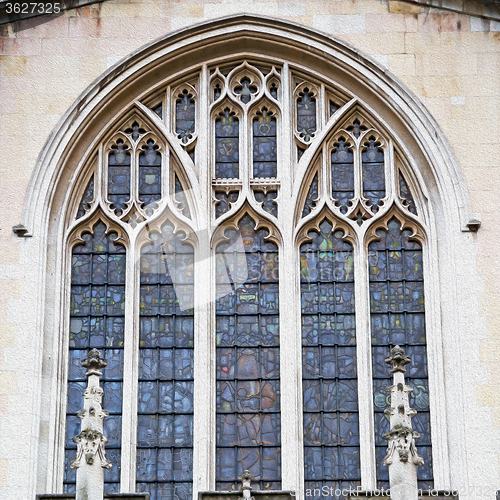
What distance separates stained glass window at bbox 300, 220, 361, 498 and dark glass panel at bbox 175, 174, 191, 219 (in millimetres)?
1553

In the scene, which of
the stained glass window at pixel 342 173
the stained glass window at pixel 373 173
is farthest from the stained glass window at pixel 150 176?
the stained glass window at pixel 373 173

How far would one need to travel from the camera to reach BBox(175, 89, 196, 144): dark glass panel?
1877 centimetres

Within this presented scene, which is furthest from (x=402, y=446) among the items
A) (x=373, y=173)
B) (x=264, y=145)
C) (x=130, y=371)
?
(x=264, y=145)

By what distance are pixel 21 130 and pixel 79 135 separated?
73cm

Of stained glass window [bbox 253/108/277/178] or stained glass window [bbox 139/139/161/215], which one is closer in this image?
stained glass window [bbox 139/139/161/215]

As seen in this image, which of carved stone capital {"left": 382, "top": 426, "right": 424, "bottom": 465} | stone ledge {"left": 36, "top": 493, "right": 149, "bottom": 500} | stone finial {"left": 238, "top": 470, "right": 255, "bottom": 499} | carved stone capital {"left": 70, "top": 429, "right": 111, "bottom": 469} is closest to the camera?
carved stone capital {"left": 382, "top": 426, "right": 424, "bottom": 465}

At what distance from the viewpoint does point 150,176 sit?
61.1 ft

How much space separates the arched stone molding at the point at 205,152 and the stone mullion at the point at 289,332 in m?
0.07

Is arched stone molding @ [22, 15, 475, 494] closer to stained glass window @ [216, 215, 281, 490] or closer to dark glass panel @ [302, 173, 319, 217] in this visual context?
dark glass panel @ [302, 173, 319, 217]

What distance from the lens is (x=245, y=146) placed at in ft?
61.1

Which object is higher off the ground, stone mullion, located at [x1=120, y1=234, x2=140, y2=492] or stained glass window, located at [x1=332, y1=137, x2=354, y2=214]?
stained glass window, located at [x1=332, y1=137, x2=354, y2=214]

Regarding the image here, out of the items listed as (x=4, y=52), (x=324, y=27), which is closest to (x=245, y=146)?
(x=324, y=27)

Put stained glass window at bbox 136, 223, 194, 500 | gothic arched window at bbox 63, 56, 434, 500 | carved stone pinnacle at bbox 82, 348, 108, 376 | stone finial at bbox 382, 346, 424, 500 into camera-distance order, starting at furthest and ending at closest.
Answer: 1. gothic arched window at bbox 63, 56, 434, 500
2. stained glass window at bbox 136, 223, 194, 500
3. carved stone pinnacle at bbox 82, 348, 108, 376
4. stone finial at bbox 382, 346, 424, 500

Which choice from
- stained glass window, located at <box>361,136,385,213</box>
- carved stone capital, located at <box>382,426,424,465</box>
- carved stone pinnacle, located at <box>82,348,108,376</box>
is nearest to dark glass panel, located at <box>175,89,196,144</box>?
stained glass window, located at <box>361,136,385,213</box>
